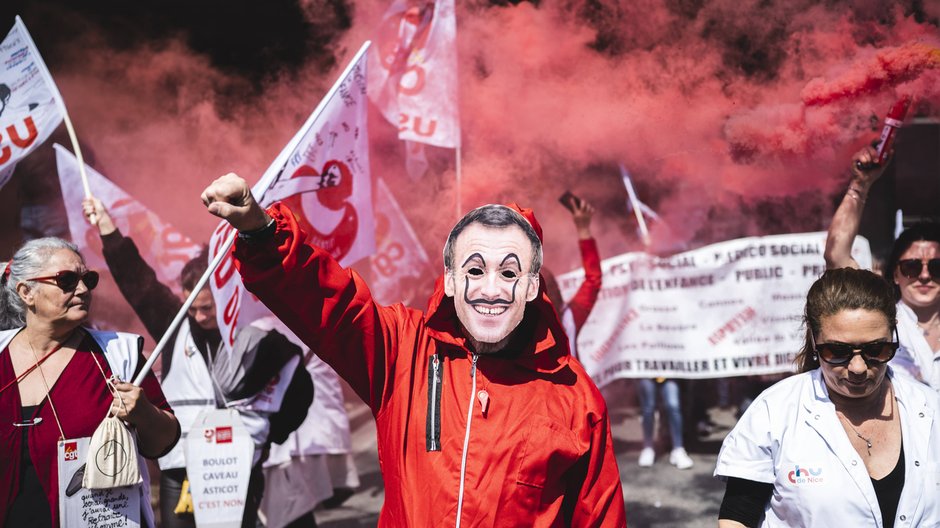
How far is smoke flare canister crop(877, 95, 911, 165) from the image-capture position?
3.96m

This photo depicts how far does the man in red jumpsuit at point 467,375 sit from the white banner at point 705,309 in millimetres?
2415

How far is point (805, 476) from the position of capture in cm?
248

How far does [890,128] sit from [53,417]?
382 cm

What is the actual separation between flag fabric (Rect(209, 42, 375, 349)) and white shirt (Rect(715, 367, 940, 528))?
217 cm

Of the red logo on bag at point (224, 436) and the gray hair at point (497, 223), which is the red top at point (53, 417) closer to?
the red logo on bag at point (224, 436)

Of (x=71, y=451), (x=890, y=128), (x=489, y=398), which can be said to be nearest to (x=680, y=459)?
(x=890, y=128)

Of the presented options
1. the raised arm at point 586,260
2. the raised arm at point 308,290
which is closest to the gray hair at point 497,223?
the raised arm at point 308,290

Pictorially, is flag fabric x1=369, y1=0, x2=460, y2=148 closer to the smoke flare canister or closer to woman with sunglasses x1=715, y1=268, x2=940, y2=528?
the smoke flare canister

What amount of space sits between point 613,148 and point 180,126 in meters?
2.42

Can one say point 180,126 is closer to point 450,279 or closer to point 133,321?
point 133,321

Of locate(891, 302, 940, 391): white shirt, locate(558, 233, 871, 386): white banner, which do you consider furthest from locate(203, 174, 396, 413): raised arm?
locate(558, 233, 871, 386): white banner

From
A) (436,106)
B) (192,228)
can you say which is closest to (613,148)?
(436,106)

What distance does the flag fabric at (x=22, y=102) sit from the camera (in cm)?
414

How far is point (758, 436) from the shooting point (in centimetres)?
254
